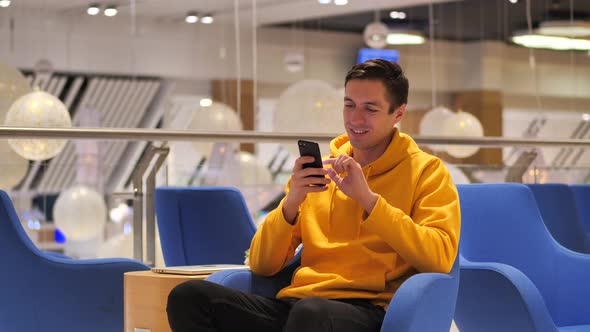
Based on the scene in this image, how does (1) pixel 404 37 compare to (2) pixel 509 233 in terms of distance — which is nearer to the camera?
Answer: (2) pixel 509 233

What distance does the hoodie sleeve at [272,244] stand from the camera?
289cm

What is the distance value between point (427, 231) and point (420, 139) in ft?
9.48

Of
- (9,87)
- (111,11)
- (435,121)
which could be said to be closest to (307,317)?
(9,87)

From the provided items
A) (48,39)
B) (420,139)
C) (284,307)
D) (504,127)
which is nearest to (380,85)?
(284,307)

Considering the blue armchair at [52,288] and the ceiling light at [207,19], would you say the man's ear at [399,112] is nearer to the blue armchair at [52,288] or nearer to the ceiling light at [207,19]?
the blue armchair at [52,288]

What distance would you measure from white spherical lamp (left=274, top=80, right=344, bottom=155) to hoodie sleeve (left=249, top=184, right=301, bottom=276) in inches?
225

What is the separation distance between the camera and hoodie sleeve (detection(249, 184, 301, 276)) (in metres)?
2.89

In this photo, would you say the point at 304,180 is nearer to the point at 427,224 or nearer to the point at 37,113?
the point at 427,224

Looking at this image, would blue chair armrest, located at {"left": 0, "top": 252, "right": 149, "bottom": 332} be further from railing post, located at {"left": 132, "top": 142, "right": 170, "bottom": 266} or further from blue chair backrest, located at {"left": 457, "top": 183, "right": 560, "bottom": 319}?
blue chair backrest, located at {"left": 457, "top": 183, "right": 560, "bottom": 319}

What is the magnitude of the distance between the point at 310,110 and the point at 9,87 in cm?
262

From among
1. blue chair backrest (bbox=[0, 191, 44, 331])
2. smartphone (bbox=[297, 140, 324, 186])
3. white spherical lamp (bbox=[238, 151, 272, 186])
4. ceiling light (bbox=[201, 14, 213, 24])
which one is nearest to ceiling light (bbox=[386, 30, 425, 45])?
ceiling light (bbox=[201, 14, 213, 24])

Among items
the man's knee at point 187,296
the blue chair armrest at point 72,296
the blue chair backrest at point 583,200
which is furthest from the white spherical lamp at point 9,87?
the man's knee at point 187,296

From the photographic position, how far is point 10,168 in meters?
4.72

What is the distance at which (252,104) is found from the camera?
48.3ft
